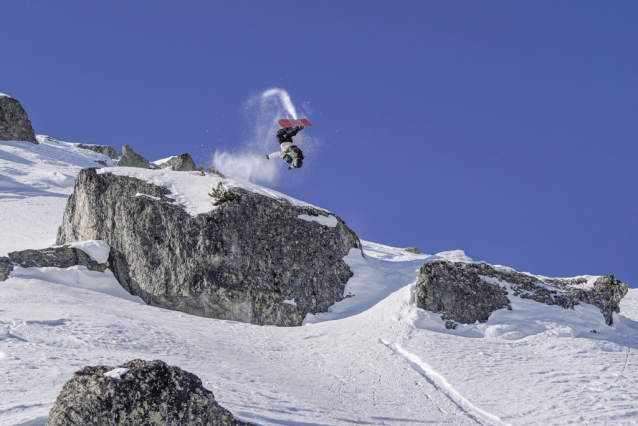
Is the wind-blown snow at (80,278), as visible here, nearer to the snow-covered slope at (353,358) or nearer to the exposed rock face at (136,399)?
the snow-covered slope at (353,358)

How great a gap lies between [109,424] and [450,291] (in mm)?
9640

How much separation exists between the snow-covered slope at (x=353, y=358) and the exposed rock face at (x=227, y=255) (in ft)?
3.16

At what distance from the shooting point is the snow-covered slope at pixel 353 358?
751cm

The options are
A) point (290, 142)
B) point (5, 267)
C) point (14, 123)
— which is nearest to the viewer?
point (5, 267)

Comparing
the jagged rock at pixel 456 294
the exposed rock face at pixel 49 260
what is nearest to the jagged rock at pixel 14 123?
the exposed rock face at pixel 49 260

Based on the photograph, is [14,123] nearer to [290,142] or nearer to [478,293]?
[290,142]

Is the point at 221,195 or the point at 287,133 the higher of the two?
the point at 287,133

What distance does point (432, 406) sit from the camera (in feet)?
27.3

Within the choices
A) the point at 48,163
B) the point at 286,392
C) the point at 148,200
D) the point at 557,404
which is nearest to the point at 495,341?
the point at 557,404

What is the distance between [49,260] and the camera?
50.9 feet

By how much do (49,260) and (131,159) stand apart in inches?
1421

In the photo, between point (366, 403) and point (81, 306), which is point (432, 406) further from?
point (81, 306)

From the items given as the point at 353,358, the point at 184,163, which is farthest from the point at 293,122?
the point at 184,163

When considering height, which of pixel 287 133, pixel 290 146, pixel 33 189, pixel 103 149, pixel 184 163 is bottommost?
pixel 33 189
